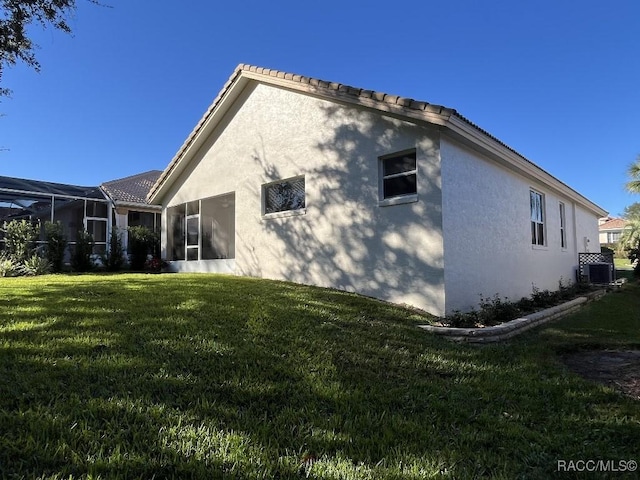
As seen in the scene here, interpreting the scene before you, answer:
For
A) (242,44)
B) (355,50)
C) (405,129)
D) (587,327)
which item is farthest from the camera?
(242,44)

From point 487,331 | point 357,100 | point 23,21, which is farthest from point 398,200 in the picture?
point 23,21

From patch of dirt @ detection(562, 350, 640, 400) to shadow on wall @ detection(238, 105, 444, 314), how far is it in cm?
244

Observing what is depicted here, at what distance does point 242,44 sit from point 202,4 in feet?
9.29

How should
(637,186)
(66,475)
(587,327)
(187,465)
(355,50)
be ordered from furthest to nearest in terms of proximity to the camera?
(637,186)
(355,50)
(587,327)
(187,465)
(66,475)

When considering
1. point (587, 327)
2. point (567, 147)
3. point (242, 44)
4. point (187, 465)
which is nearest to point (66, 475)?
point (187, 465)

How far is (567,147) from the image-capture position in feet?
69.9

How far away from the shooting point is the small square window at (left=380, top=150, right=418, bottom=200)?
7809 millimetres

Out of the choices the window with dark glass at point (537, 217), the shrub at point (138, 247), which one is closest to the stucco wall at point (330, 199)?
the shrub at point (138, 247)

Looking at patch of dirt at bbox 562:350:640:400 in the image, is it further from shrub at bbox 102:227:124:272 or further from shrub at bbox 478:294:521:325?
shrub at bbox 102:227:124:272

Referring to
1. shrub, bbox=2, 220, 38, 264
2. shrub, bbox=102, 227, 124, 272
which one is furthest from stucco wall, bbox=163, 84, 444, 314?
shrub, bbox=2, 220, 38, 264

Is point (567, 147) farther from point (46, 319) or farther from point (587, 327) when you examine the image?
point (46, 319)

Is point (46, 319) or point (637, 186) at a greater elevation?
point (637, 186)

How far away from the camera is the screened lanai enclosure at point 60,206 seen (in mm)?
17094

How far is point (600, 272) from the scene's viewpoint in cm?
1488
